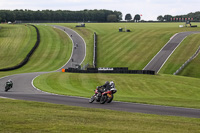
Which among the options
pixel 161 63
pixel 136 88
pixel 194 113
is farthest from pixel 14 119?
pixel 161 63

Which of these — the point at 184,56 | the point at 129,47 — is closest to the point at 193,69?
the point at 184,56

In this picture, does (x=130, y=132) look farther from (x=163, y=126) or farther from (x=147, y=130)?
(x=163, y=126)

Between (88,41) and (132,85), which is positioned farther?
(88,41)

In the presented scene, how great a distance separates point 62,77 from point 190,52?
40.8 meters

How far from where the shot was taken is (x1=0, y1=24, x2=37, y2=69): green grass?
90.2m

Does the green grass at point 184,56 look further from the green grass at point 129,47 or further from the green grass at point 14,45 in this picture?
the green grass at point 14,45

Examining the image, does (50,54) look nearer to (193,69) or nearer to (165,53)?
(165,53)

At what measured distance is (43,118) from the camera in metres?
17.8

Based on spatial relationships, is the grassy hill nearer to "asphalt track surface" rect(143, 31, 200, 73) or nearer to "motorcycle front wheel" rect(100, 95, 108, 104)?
"asphalt track surface" rect(143, 31, 200, 73)

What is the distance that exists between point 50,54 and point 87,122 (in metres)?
81.6

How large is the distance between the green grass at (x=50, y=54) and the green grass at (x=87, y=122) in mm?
57193

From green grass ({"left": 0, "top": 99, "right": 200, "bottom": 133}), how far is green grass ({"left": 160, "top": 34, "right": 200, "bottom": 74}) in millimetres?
51972

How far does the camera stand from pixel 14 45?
347 ft

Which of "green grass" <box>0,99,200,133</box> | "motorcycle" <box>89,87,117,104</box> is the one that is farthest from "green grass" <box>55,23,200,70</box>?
"green grass" <box>0,99,200,133</box>
